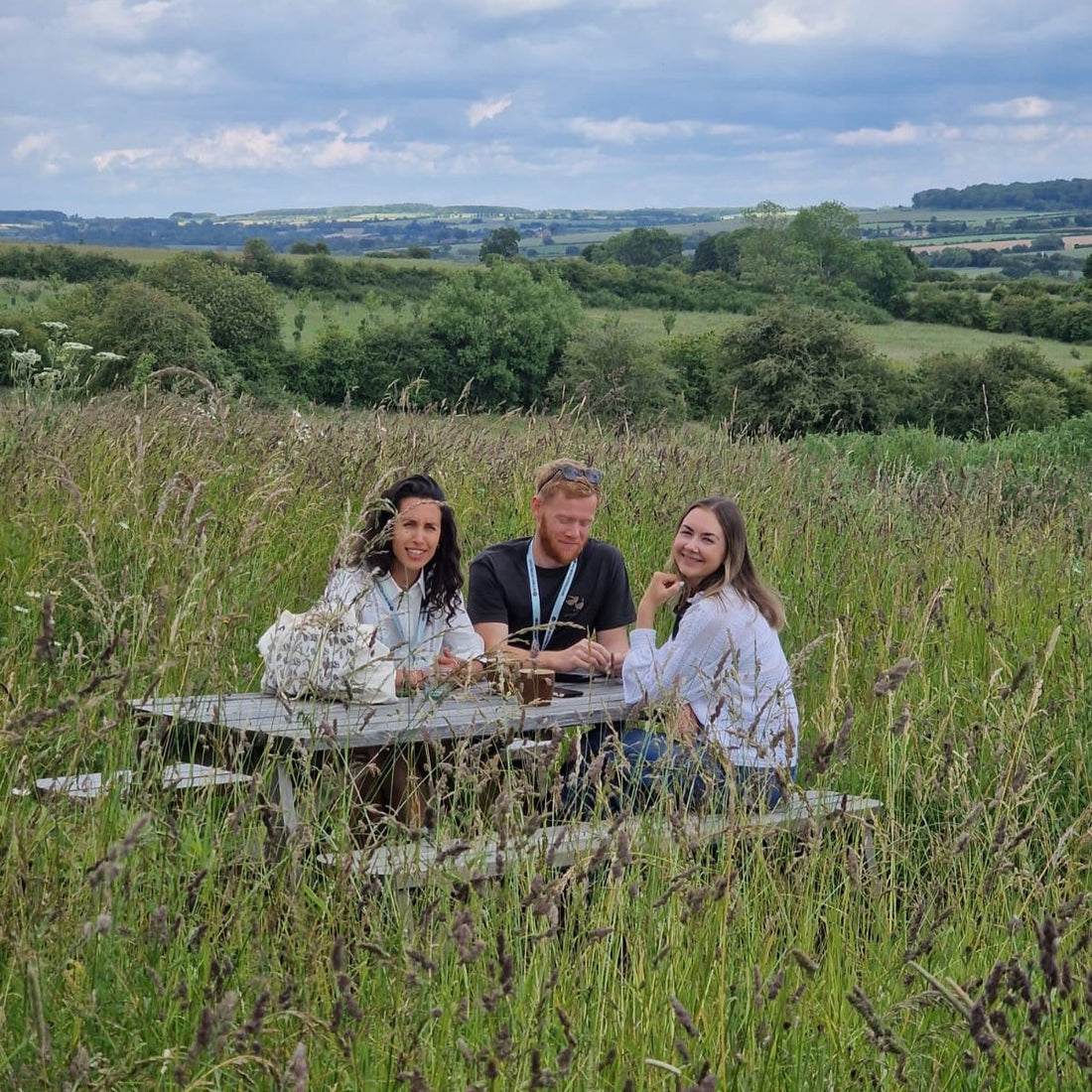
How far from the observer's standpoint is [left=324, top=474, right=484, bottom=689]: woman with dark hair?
4750mm

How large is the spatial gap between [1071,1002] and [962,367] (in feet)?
103

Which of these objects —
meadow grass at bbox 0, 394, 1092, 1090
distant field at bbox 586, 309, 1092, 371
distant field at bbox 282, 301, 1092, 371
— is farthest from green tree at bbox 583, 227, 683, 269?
meadow grass at bbox 0, 394, 1092, 1090

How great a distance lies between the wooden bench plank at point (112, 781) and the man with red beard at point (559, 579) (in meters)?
2.31

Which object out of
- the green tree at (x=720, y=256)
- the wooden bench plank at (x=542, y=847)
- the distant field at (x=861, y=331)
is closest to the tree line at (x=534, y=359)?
the distant field at (x=861, y=331)

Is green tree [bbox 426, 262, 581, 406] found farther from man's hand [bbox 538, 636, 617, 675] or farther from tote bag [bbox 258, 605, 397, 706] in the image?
tote bag [bbox 258, 605, 397, 706]

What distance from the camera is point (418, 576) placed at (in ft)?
16.1

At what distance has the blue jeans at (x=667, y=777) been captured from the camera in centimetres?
256

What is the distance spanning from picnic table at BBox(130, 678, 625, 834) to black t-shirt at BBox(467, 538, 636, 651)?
1.92ft

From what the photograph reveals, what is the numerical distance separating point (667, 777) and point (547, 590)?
2.50 meters

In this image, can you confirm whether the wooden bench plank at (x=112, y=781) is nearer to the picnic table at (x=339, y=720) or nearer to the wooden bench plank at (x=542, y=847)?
the picnic table at (x=339, y=720)

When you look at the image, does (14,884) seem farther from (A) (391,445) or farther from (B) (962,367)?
(B) (962,367)

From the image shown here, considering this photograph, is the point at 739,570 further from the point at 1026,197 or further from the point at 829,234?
the point at 1026,197

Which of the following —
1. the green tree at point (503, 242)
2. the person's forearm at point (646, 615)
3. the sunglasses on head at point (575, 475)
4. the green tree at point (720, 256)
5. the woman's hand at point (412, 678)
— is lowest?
the woman's hand at point (412, 678)

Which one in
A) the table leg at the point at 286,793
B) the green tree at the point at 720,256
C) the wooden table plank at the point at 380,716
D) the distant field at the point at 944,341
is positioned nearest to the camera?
the wooden table plank at the point at 380,716
